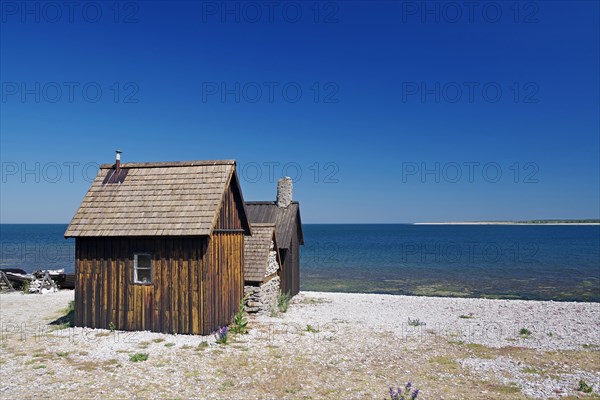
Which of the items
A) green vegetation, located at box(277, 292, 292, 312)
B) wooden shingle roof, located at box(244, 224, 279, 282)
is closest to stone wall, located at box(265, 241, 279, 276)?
wooden shingle roof, located at box(244, 224, 279, 282)

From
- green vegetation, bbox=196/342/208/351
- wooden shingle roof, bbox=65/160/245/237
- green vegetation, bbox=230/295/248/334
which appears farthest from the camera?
green vegetation, bbox=230/295/248/334

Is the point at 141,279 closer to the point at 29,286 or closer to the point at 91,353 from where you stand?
the point at 91,353

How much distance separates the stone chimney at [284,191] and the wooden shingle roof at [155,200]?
28.6ft

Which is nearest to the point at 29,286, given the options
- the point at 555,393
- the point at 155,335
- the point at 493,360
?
the point at 155,335

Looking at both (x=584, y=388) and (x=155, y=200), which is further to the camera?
(x=155, y=200)

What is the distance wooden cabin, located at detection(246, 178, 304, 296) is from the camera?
25031mm

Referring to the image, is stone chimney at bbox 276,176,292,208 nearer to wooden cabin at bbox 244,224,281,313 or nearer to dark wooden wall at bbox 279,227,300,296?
dark wooden wall at bbox 279,227,300,296

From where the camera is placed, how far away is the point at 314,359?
1349cm

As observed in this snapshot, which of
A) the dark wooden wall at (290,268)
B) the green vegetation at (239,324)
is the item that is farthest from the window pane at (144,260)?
the dark wooden wall at (290,268)

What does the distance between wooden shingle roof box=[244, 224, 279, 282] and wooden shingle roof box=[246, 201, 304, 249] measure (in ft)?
10.3

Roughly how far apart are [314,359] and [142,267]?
744cm

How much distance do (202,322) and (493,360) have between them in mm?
9908

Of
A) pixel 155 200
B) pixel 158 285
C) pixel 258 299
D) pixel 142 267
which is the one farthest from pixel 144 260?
pixel 258 299

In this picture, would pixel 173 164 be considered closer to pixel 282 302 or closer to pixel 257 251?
pixel 257 251
